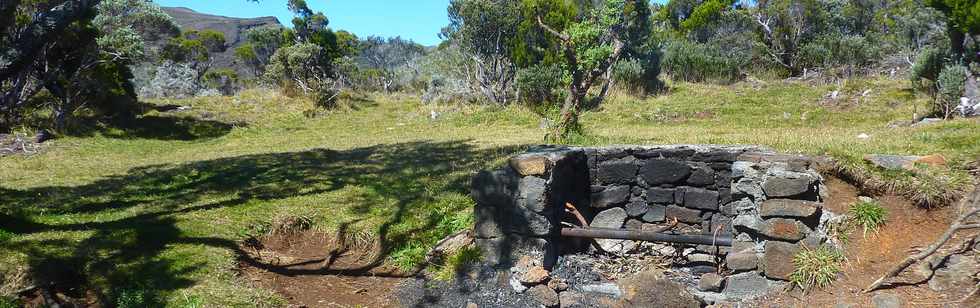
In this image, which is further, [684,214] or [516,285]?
[684,214]

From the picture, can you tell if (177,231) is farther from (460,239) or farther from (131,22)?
(131,22)

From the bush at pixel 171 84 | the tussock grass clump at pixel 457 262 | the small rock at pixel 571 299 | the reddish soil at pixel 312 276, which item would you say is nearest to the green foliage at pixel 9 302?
the reddish soil at pixel 312 276

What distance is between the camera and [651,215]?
6.93 metres

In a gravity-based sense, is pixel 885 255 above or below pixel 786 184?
below

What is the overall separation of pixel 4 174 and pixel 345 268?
268 inches

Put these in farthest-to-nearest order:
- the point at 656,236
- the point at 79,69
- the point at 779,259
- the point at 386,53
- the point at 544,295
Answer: the point at 386,53 < the point at 79,69 < the point at 656,236 < the point at 544,295 < the point at 779,259

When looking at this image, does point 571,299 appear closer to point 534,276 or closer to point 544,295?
point 544,295

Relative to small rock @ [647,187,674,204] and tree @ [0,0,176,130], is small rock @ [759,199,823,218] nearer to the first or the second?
small rock @ [647,187,674,204]

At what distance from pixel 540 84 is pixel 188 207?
10.6 m

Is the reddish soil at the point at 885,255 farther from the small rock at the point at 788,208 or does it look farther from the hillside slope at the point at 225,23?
the hillside slope at the point at 225,23

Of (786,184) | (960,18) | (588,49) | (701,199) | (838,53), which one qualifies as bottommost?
(701,199)

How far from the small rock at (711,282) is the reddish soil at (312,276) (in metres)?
2.69

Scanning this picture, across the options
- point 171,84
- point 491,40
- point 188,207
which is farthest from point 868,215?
point 171,84

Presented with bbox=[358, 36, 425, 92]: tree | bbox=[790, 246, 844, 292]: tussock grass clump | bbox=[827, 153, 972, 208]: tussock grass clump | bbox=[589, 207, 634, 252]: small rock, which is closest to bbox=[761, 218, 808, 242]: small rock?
bbox=[790, 246, 844, 292]: tussock grass clump
